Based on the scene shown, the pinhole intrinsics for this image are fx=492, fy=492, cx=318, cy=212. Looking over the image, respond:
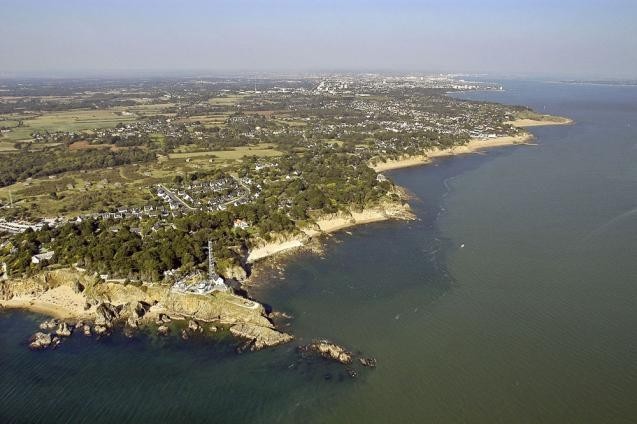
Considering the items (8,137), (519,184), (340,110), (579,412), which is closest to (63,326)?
(579,412)

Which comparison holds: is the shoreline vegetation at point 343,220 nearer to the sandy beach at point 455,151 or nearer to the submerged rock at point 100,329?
the sandy beach at point 455,151

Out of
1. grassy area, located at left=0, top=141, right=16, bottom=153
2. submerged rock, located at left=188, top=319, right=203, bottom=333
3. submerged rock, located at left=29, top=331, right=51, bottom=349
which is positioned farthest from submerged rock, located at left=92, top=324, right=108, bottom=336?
grassy area, located at left=0, top=141, right=16, bottom=153

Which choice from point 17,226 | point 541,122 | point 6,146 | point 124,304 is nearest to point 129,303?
point 124,304

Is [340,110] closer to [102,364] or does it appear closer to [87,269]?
[87,269]

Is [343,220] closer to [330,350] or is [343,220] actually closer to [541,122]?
[330,350]

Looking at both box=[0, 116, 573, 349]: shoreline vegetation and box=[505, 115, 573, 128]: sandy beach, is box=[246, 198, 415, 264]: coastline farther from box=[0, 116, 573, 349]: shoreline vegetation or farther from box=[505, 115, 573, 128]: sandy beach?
box=[505, 115, 573, 128]: sandy beach

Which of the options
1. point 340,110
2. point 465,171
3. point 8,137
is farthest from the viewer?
point 340,110

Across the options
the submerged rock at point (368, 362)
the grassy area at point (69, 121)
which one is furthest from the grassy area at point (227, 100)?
the submerged rock at point (368, 362)
